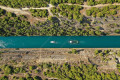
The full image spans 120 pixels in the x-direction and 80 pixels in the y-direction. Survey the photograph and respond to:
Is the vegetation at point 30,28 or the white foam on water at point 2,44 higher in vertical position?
the vegetation at point 30,28

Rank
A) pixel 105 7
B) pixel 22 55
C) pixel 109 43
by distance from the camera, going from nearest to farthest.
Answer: pixel 105 7, pixel 22 55, pixel 109 43

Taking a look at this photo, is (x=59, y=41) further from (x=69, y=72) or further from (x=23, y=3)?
(x=23, y=3)

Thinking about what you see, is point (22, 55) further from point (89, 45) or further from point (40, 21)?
point (89, 45)

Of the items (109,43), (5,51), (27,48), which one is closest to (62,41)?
(27,48)

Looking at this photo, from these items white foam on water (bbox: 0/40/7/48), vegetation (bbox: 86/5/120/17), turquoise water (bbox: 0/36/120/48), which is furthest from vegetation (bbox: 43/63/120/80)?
white foam on water (bbox: 0/40/7/48)

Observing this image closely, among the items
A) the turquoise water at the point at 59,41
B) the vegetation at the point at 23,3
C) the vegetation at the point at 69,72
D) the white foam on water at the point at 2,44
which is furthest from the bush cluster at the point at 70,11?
the white foam on water at the point at 2,44

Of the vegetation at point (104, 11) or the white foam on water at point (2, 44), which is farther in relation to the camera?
the white foam on water at point (2, 44)

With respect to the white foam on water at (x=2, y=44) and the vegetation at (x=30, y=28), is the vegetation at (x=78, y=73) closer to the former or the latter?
the vegetation at (x=30, y=28)

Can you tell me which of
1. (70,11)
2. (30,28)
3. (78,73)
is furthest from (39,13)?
(78,73)
